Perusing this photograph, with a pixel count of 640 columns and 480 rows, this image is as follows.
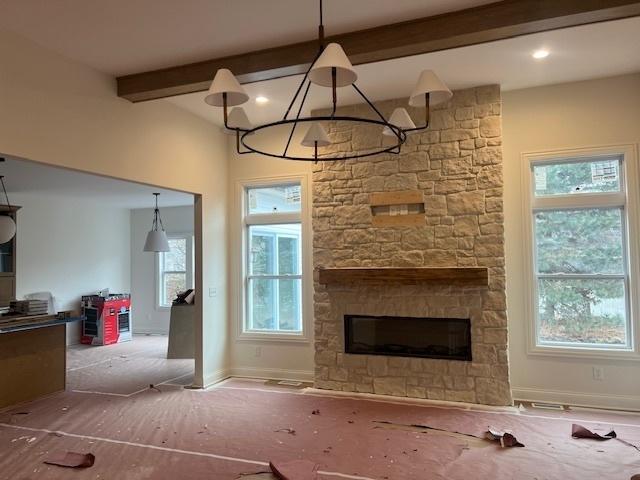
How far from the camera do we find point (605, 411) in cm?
445

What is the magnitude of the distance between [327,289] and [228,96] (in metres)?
3.04

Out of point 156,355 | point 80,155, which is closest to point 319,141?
point 80,155

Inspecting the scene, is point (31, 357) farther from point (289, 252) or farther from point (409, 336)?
point (409, 336)

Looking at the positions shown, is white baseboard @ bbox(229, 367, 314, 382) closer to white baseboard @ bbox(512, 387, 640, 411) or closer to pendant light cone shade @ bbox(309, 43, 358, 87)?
white baseboard @ bbox(512, 387, 640, 411)

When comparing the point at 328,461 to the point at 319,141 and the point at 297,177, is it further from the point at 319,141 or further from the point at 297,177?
the point at 297,177

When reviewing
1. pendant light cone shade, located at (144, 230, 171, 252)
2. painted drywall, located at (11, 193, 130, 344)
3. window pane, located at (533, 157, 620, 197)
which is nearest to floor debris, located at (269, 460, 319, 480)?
window pane, located at (533, 157, 620, 197)

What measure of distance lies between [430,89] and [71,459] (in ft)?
11.3

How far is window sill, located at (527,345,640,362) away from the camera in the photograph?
14.8ft

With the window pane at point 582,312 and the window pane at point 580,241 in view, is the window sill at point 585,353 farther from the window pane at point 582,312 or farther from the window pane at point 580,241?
the window pane at point 580,241

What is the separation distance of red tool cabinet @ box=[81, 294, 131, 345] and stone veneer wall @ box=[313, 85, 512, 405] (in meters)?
5.23

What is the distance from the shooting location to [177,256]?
33.3 ft

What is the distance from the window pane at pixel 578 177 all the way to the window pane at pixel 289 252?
2677 mm

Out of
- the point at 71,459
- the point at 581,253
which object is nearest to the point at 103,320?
the point at 71,459

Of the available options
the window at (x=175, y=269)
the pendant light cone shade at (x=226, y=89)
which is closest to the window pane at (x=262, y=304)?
the pendant light cone shade at (x=226, y=89)
